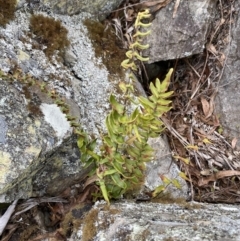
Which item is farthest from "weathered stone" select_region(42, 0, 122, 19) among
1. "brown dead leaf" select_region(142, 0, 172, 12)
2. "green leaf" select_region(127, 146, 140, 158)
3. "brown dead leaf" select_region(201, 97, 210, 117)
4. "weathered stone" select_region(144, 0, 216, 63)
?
"green leaf" select_region(127, 146, 140, 158)

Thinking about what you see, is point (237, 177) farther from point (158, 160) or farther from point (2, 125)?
point (2, 125)

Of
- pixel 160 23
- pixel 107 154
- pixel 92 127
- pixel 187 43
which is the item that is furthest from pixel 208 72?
pixel 107 154

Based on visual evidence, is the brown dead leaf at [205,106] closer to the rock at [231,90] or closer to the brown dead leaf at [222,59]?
the rock at [231,90]

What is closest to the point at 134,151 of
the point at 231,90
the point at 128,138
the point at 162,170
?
the point at 128,138

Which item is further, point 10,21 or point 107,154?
point 10,21

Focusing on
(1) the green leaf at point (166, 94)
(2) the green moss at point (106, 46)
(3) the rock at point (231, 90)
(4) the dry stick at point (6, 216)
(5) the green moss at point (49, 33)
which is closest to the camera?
(1) the green leaf at point (166, 94)

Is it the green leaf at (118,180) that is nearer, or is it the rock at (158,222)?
the rock at (158,222)

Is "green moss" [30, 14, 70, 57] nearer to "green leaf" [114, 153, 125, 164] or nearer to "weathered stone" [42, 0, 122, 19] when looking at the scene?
"weathered stone" [42, 0, 122, 19]

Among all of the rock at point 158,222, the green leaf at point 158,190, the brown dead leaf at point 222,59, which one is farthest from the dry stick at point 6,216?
the brown dead leaf at point 222,59
